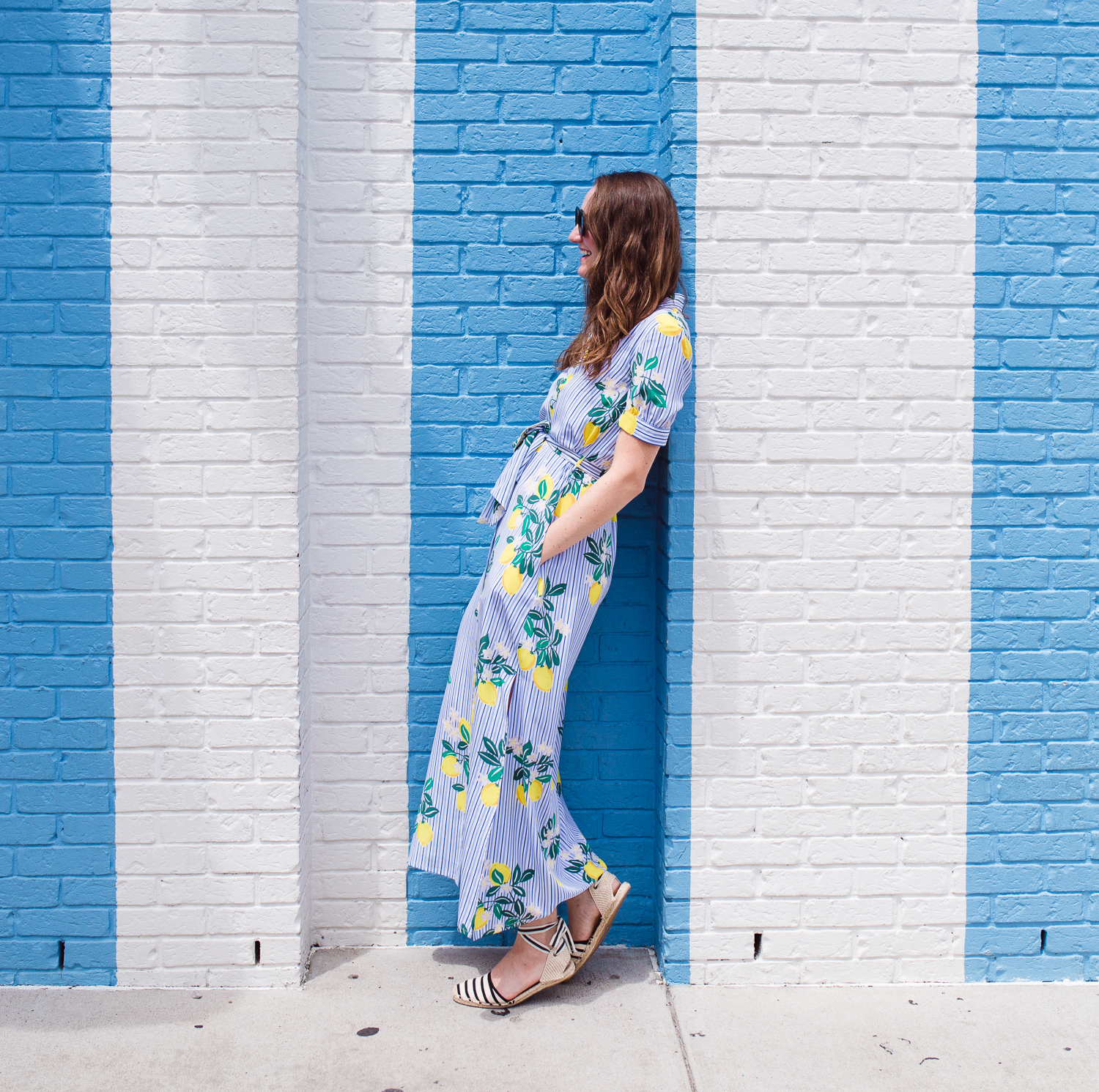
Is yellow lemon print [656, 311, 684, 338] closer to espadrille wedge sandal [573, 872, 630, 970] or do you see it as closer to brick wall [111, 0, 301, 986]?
brick wall [111, 0, 301, 986]

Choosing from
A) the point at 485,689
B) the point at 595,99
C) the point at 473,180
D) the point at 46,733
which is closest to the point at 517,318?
the point at 473,180

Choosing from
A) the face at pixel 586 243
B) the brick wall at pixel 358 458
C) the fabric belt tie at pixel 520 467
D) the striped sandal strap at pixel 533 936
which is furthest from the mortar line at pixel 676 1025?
the face at pixel 586 243

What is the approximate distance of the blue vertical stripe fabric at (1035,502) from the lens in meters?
2.65

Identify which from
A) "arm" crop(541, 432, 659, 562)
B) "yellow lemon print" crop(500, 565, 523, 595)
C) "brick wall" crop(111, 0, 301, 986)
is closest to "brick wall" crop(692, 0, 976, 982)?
"arm" crop(541, 432, 659, 562)

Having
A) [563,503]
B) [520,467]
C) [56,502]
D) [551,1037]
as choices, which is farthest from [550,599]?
[56,502]

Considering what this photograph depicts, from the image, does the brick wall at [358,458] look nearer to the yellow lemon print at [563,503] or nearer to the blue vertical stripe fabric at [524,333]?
the blue vertical stripe fabric at [524,333]

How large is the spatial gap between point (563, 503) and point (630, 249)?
1.92 ft

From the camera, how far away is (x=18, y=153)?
2.57 m

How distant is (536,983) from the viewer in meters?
2.61

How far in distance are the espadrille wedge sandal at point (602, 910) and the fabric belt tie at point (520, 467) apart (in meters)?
0.93

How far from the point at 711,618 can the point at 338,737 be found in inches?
39.5

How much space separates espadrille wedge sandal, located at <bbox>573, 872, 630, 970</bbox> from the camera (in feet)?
8.73

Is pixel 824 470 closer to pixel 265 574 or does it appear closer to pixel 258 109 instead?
Result: pixel 265 574

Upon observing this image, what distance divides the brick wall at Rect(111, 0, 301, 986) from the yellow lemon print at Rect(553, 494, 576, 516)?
633 millimetres
